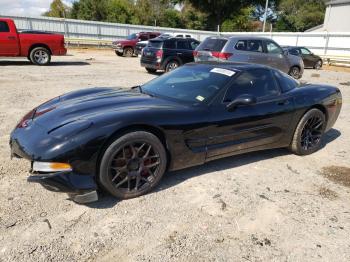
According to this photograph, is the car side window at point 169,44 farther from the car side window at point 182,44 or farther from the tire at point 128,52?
the tire at point 128,52

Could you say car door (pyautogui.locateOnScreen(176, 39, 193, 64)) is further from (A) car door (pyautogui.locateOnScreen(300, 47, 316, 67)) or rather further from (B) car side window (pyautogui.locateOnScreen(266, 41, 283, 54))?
(A) car door (pyautogui.locateOnScreen(300, 47, 316, 67))

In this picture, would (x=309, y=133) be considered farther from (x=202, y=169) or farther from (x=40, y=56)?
(x=40, y=56)

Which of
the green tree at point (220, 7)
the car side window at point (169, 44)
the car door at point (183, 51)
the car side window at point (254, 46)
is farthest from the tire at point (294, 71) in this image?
the green tree at point (220, 7)

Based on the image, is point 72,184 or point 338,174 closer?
point 72,184

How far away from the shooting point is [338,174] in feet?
14.1

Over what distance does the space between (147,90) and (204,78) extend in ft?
2.47

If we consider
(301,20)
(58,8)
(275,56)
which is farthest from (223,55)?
(58,8)

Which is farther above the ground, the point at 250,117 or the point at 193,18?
the point at 193,18

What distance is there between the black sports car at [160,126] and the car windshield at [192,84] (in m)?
0.01

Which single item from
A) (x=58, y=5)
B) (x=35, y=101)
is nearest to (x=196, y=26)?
(x=58, y=5)

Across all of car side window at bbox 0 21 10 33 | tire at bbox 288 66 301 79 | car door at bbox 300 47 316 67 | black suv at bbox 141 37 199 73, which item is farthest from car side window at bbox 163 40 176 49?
car door at bbox 300 47 316 67

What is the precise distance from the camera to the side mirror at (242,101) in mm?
3785

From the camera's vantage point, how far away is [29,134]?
124 inches

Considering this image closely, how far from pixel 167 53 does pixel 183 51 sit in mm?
773
